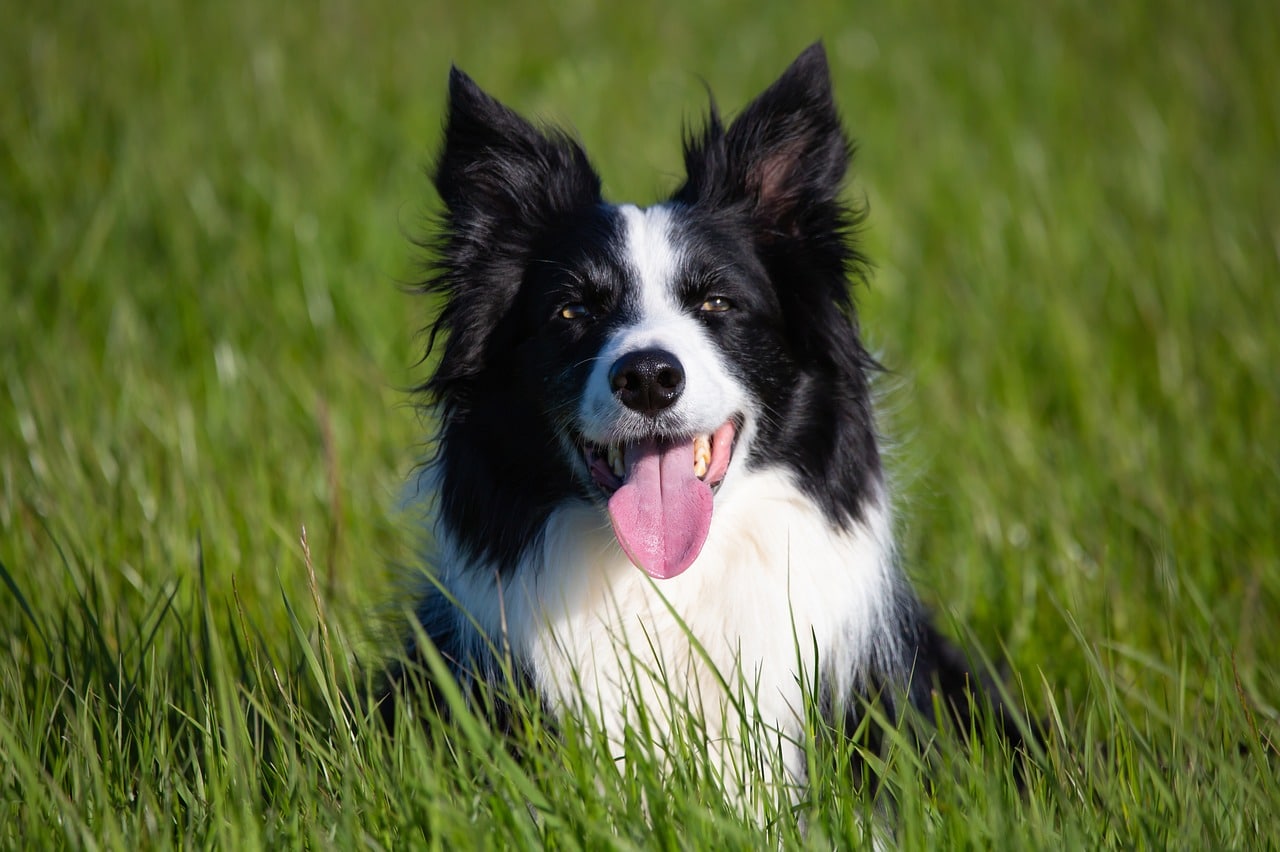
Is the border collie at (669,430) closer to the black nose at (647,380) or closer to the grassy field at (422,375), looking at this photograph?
the black nose at (647,380)

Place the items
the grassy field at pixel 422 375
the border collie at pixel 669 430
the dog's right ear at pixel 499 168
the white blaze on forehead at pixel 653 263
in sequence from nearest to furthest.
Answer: the grassy field at pixel 422 375
the border collie at pixel 669 430
the white blaze on forehead at pixel 653 263
the dog's right ear at pixel 499 168

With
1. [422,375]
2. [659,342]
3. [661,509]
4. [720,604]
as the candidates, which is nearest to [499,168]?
[659,342]

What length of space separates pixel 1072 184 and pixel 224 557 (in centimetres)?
545

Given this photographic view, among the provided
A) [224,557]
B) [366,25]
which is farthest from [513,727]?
[366,25]

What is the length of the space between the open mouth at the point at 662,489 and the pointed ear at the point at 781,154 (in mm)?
707

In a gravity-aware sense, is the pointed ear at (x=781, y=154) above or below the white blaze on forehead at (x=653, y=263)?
above

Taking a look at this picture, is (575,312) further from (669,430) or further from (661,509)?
(661,509)

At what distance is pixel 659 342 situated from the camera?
107 inches

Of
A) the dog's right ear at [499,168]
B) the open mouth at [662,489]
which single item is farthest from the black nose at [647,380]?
the dog's right ear at [499,168]

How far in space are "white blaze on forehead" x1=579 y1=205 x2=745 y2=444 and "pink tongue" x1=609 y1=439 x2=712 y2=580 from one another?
0.11 metres

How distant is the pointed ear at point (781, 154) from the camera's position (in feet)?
10.0

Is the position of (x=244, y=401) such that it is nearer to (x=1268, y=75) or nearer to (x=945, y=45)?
(x=945, y=45)

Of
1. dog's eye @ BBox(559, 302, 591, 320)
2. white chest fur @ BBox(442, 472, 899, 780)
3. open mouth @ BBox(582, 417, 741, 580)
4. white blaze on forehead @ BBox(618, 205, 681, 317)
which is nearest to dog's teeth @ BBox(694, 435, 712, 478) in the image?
open mouth @ BBox(582, 417, 741, 580)

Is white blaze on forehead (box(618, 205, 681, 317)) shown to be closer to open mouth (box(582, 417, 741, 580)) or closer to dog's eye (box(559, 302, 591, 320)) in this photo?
dog's eye (box(559, 302, 591, 320))
